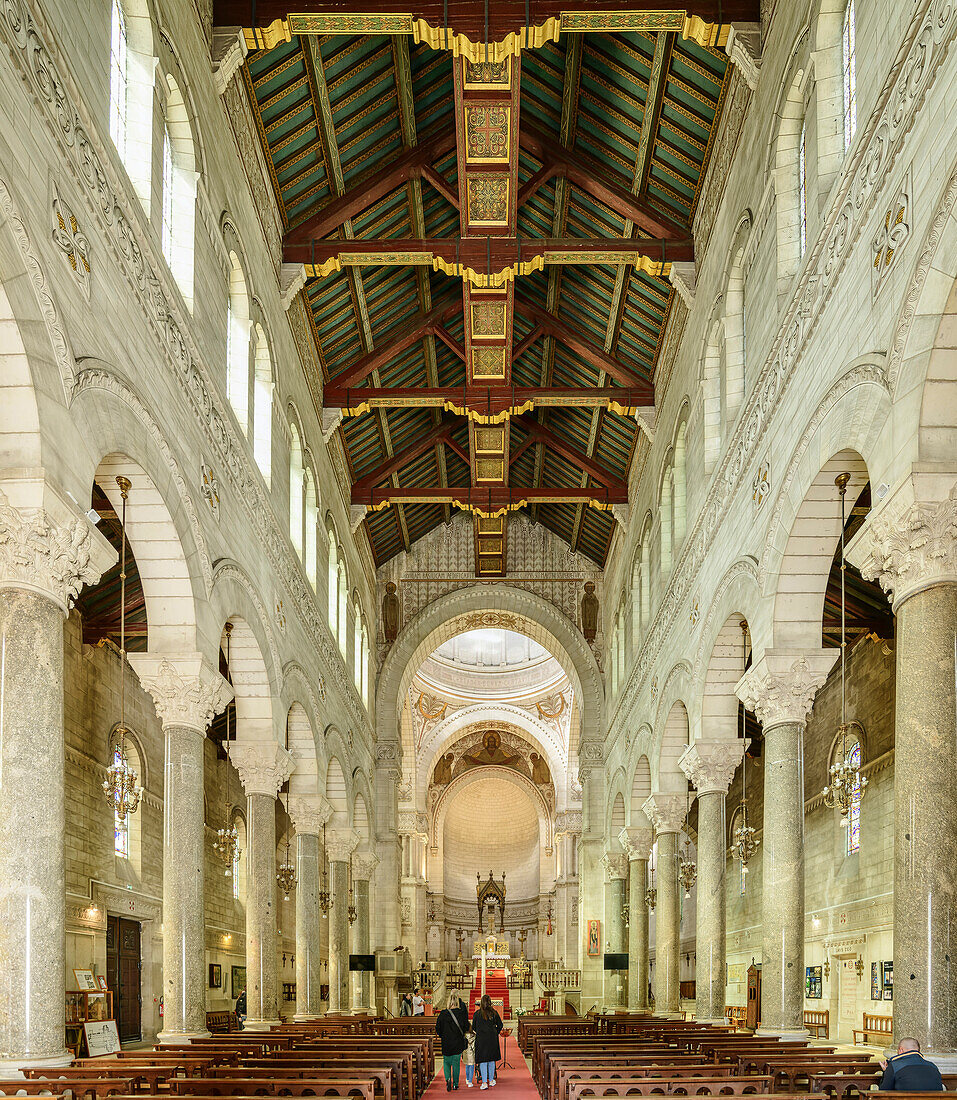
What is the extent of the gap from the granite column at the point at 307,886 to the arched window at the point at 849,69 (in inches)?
630

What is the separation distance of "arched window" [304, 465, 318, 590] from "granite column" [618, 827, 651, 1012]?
32.0 feet

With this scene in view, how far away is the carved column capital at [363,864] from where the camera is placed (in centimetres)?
3362

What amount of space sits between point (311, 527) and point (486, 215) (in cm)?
788

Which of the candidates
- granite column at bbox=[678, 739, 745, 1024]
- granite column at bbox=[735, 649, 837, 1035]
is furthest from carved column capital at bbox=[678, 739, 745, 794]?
granite column at bbox=[735, 649, 837, 1035]

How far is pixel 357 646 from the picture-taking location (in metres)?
33.3

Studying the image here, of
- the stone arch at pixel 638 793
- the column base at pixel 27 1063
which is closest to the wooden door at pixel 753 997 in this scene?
the stone arch at pixel 638 793

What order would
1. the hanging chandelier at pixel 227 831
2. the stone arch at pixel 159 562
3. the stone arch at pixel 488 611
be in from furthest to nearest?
the stone arch at pixel 488 611, the hanging chandelier at pixel 227 831, the stone arch at pixel 159 562

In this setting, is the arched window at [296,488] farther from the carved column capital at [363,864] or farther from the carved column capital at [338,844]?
the carved column capital at [363,864]

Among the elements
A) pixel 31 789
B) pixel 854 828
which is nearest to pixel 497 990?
pixel 854 828

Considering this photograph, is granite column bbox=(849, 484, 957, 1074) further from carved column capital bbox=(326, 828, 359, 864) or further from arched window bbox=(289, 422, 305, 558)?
carved column capital bbox=(326, 828, 359, 864)

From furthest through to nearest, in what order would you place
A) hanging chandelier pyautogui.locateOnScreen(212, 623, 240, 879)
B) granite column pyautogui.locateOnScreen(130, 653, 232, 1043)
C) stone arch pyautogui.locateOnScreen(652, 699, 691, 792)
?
stone arch pyautogui.locateOnScreen(652, 699, 691, 792)
hanging chandelier pyautogui.locateOnScreen(212, 623, 240, 879)
granite column pyautogui.locateOnScreen(130, 653, 232, 1043)

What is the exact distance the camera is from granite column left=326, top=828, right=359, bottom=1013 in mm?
28812

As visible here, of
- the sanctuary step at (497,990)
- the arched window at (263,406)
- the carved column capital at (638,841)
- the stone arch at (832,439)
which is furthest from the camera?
the sanctuary step at (497,990)

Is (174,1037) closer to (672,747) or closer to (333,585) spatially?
(672,747)
